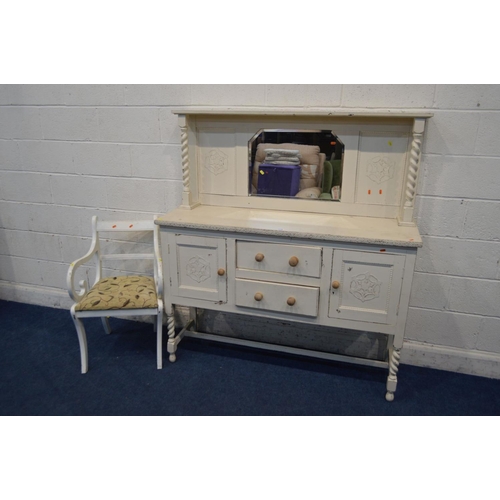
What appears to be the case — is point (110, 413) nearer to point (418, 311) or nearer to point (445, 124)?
point (418, 311)

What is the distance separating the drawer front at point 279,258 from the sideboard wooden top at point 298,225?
0.07 meters

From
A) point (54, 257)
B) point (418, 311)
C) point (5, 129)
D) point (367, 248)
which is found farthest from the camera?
point (54, 257)

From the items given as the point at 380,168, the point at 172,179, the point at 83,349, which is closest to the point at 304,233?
the point at 380,168

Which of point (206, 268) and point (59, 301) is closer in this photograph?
point (206, 268)

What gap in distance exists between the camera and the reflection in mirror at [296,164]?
7.17 ft

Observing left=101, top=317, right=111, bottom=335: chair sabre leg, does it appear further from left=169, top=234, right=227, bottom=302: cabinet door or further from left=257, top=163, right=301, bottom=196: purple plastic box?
left=257, top=163, right=301, bottom=196: purple plastic box

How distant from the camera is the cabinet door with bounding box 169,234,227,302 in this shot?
215 cm

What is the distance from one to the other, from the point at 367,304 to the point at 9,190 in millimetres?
2627

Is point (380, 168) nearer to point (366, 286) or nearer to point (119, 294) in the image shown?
point (366, 286)

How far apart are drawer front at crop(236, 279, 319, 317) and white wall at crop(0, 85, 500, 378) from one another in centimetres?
71

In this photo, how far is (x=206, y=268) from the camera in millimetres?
2195

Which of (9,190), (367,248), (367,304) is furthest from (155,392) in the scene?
(9,190)

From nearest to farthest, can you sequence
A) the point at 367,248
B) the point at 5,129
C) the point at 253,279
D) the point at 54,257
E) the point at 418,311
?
the point at 367,248 < the point at 253,279 < the point at 418,311 < the point at 5,129 < the point at 54,257

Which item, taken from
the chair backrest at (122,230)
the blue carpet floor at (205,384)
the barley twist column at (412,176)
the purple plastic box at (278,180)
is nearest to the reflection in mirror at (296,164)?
the purple plastic box at (278,180)
